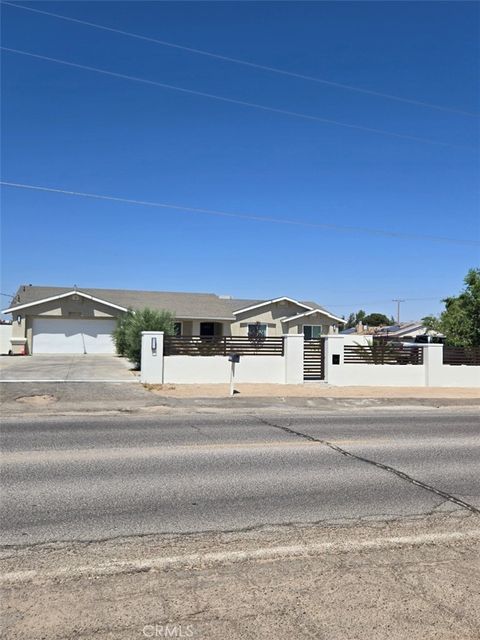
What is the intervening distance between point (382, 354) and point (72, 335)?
880 inches

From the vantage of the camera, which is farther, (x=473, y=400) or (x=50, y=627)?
(x=473, y=400)

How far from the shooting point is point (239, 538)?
502 cm

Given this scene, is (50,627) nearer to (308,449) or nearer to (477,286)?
(308,449)

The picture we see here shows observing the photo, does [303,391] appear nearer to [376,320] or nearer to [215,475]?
[215,475]

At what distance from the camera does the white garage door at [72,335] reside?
119 feet

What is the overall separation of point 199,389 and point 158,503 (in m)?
11.9

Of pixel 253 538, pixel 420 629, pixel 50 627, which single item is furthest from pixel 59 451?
pixel 420 629

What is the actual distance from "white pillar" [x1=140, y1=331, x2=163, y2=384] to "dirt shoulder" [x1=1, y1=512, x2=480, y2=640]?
45.8ft

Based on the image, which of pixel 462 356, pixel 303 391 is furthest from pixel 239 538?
pixel 462 356

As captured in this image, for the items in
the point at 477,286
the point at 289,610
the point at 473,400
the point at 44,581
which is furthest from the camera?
the point at 477,286

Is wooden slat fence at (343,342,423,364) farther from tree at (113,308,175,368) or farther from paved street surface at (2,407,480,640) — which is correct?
paved street surface at (2,407,480,640)

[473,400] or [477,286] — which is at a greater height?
[477,286]

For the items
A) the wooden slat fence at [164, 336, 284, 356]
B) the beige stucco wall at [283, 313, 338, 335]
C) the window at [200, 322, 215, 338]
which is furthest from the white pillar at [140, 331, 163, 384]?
the beige stucco wall at [283, 313, 338, 335]

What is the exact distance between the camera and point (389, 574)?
428 centimetres
